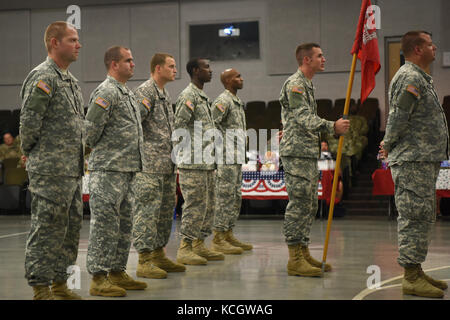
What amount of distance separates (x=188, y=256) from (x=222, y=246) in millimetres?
829

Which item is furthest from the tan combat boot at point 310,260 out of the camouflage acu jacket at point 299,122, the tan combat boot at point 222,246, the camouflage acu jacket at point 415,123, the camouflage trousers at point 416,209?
the tan combat boot at point 222,246

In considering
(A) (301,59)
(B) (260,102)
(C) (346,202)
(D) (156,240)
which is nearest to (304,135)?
(A) (301,59)

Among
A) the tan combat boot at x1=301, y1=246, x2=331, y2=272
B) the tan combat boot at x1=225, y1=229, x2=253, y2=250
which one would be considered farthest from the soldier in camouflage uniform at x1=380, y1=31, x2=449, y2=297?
the tan combat boot at x1=225, y1=229, x2=253, y2=250

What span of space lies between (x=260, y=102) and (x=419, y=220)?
9246 mm

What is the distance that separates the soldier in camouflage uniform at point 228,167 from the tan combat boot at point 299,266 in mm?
1452

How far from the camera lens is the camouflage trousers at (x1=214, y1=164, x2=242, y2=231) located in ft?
20.1

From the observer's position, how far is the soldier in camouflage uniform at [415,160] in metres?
3.75

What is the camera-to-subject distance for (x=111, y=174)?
12.6 ft

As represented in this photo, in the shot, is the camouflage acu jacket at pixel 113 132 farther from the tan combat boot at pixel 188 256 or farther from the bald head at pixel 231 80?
the bald head at pixel 231 80

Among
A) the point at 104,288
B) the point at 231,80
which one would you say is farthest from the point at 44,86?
the point at 231,80

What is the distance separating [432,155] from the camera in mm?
3777

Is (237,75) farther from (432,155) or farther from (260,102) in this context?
(260,102)

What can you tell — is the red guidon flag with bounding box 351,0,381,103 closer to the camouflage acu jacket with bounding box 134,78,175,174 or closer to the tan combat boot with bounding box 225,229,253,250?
the camouflage acu jacket with bounding box 134,78,175,174

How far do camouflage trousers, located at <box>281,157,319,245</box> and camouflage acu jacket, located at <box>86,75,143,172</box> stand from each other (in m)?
1.20
